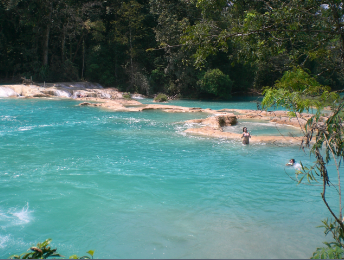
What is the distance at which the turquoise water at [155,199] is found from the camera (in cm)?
535

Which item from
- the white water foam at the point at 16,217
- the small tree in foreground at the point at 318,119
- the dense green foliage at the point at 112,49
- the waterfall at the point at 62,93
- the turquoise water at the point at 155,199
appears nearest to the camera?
the small tree in foreground at the point at 318,119

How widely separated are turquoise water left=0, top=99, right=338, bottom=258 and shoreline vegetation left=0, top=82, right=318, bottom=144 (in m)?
1.47

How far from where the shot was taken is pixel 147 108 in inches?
867

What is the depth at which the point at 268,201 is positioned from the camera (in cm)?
712

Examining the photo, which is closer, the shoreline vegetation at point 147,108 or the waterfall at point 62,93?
the shoreline vegetation at point 147,108

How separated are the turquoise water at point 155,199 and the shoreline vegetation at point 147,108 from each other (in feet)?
4.83

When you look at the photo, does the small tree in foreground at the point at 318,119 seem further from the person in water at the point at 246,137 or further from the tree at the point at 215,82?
the tree at the point at 215,82

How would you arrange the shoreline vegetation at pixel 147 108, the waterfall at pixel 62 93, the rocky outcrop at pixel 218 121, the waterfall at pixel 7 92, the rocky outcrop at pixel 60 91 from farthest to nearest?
the waterfall at pixel 62 93 → the rocky outcrop at pixel 60 91 → the waterfall at pixel 7 92 → the rocky outcrop at pixel 218 121 → the shoreline vegetation at pixel 147 108

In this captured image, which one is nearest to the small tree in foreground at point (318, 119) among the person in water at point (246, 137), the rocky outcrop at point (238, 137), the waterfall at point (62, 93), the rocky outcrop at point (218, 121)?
the person in water at point (246, 137)

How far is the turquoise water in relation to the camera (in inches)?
210

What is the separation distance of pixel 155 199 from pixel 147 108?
15262mm

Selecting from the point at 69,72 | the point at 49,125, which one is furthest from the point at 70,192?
the point at 69,72

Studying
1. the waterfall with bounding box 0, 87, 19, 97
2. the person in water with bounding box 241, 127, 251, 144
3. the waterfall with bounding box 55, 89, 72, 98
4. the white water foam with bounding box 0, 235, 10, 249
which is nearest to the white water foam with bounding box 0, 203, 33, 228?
the white water foam with bounding box 0, 235, 10, 249

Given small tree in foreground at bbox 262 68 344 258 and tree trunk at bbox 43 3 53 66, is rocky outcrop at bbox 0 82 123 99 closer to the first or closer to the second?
tree trunk at bbox 43 3 53 66
